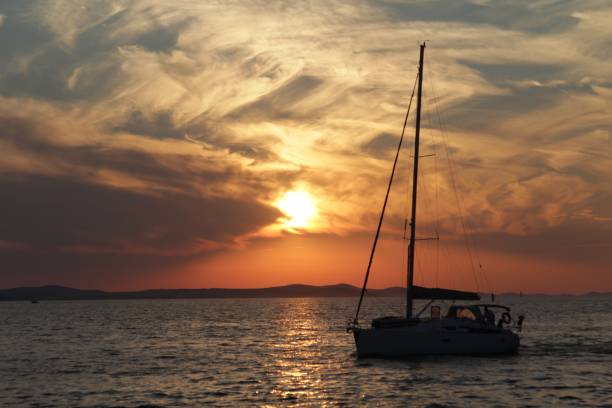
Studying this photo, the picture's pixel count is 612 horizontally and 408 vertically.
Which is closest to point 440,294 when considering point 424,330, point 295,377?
point 424,330

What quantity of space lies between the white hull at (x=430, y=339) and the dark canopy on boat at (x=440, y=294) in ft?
5.28

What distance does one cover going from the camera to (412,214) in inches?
1865

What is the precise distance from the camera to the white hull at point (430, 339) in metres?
46.2

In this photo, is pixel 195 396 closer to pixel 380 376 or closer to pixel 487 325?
pixel 380 376

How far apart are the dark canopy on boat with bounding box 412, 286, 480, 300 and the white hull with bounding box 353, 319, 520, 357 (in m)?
1.61

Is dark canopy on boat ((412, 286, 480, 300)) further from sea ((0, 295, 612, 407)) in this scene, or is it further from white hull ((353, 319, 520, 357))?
sea ((0, 295, 612, 407))

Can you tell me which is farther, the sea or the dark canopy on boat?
the dark canopy on boat

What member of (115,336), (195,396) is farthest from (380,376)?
(115,336)

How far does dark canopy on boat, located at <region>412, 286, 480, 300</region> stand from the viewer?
4653cm

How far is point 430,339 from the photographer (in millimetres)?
46188

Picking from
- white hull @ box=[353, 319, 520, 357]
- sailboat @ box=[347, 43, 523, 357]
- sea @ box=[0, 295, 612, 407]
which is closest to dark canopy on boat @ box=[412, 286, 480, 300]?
sailboat @ box=[347, 43, 523, 357]

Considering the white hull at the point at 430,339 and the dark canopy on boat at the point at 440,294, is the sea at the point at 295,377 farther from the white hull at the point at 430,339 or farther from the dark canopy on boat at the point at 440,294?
the dark canopy on boat at the point at 440,294

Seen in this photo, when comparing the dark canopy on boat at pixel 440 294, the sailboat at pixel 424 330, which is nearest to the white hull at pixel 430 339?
the sailboat at pixel 424 330

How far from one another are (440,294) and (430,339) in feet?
10.3
